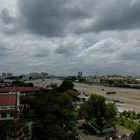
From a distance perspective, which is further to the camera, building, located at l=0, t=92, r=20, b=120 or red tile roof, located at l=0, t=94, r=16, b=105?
red tile roof, located at l=0, t=94, r=16, b=105

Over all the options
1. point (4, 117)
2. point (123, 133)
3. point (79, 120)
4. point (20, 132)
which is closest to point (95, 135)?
point (123, 133)

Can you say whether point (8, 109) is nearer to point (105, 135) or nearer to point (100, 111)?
point (100, 111)

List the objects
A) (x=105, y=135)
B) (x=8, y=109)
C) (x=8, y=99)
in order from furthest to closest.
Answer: (x=8, y=99)
(x=8, y=109)
(x=105, y=135)

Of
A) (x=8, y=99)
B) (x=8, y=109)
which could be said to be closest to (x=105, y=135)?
(x=8, y=109)

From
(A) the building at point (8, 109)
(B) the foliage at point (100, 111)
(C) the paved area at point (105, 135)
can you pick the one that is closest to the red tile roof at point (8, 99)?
(A) the building at point (8, 109)

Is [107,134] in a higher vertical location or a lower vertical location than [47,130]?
lower

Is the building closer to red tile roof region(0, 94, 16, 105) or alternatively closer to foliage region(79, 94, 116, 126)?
red tile roof region(0, 94, 16, 105)

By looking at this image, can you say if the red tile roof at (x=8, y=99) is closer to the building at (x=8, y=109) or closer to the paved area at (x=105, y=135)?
the building at (x=8, y=109)

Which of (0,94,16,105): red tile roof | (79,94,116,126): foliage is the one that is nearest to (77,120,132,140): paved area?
(79,94,116,126): foliage

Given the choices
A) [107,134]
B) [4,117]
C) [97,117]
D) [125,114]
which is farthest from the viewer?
[125,114]

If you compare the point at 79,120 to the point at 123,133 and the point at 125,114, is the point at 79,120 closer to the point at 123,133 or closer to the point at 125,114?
the point at 123,133

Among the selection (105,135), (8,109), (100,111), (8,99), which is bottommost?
(105,135)
